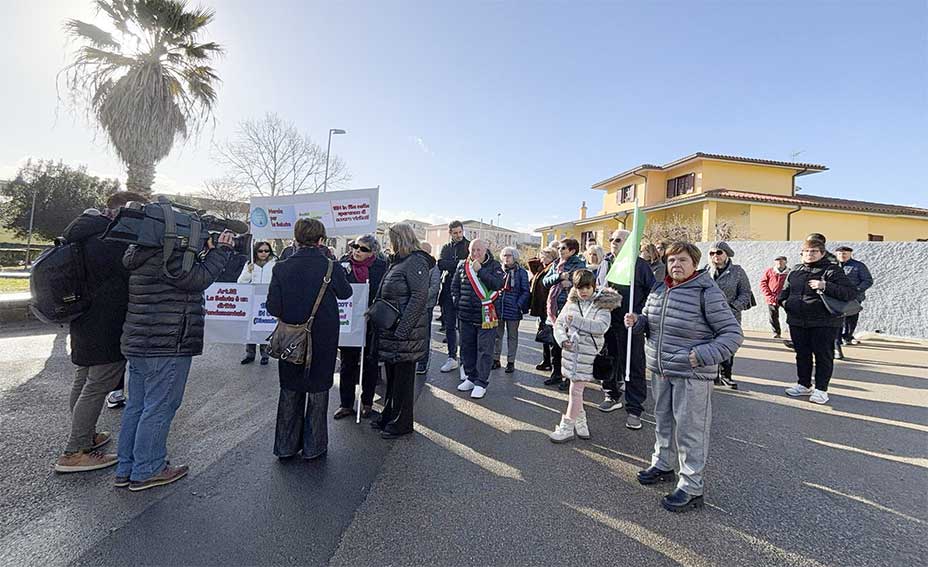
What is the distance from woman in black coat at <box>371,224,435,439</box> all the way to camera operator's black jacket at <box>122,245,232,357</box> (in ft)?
5.13

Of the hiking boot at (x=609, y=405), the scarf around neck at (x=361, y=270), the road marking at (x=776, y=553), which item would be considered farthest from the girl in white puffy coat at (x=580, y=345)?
the scarf around neck at (x=361, y=270)

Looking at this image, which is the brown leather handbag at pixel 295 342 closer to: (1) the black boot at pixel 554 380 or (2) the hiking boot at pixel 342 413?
(2) the hiking boot at pixel 342 413

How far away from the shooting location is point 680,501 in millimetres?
2861

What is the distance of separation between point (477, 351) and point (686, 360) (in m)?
2.96

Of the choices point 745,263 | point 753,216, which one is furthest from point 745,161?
point 745,263

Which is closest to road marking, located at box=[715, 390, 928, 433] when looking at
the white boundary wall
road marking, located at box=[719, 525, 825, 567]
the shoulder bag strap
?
road marking, located at box=[719, 525, 825, 567]

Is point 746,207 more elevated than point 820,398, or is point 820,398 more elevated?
point 746,207

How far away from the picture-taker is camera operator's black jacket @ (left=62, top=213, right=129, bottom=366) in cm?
311

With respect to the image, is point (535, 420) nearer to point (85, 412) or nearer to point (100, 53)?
point (85, 412)

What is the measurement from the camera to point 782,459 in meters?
3.73

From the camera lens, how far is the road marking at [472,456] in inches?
132

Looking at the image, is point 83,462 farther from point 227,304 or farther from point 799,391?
point 799,391

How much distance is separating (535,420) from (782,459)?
2.25m

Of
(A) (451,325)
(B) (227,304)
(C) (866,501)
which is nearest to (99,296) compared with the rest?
(B) (227,304)
